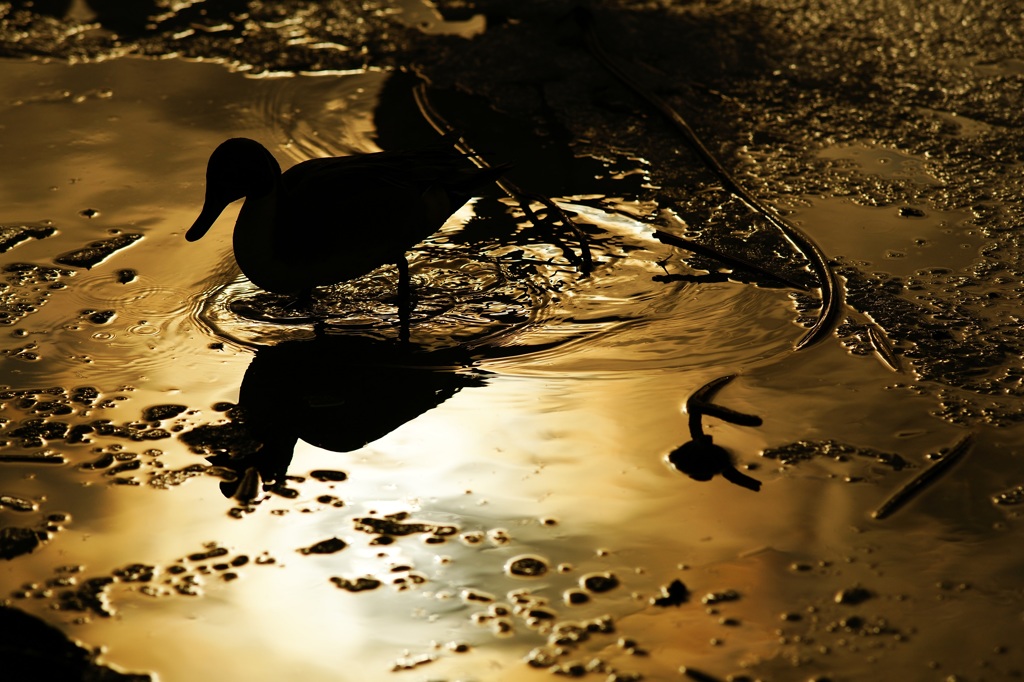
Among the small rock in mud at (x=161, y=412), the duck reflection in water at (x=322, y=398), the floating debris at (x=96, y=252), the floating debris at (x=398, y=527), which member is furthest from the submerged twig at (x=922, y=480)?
the floating debris at (x=96, y=252)

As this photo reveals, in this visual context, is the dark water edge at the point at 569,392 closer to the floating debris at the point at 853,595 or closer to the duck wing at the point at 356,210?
the floating debris at the point at 853,595

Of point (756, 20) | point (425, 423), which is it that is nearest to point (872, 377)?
point (425, 423)

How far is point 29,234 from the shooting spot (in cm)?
354

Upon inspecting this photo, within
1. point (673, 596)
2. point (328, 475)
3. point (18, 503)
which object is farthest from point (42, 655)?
point (673, 596)

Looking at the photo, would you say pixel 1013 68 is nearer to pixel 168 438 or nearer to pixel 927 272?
pixel 927 272

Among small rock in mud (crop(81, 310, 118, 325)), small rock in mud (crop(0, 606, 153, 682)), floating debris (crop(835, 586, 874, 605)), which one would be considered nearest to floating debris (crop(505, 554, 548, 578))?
floating debris (crop(835, 586, 874, 605))

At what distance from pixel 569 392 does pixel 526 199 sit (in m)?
1.18

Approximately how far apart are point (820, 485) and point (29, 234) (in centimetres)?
264

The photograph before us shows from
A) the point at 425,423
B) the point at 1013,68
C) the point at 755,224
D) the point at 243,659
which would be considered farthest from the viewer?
the point at 1013,68

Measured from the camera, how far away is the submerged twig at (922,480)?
2.40 m

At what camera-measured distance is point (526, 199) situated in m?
3.79

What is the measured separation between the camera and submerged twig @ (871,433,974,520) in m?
2.40

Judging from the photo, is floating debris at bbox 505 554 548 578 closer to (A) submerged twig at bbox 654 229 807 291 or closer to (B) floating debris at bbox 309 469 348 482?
(B) floating debris at bbox 309 469 348 482

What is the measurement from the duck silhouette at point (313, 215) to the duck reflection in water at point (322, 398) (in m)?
0.21
